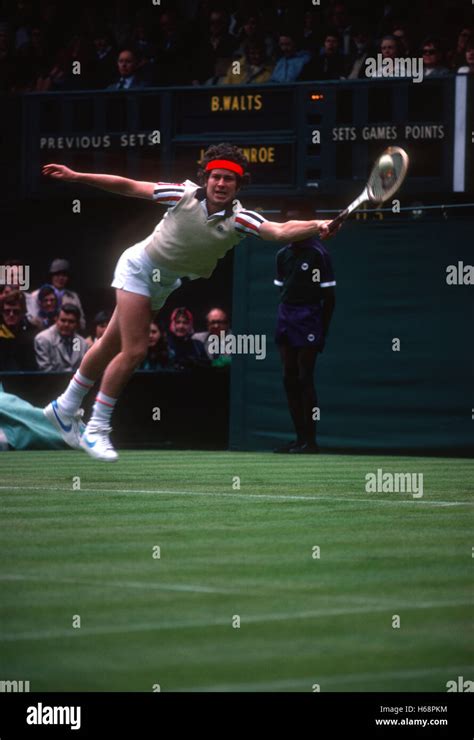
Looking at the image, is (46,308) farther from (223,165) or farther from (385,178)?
(385,178)

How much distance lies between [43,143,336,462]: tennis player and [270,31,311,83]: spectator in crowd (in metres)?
7.18

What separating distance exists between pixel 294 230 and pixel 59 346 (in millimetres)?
7379

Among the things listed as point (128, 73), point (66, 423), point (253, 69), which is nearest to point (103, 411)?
point (66, 423)

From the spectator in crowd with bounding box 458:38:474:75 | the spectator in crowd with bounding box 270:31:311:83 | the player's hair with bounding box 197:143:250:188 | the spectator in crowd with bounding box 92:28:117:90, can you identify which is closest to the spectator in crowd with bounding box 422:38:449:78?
the spectator in crowd with bounding box 458:38:474:75

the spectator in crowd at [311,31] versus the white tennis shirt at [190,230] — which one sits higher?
the spectator in crowd at [311,31]

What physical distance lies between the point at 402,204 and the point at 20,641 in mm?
12900

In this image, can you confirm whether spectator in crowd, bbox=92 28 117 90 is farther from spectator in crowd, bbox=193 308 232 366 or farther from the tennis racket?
the tennis racket

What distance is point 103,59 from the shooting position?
20.7 m

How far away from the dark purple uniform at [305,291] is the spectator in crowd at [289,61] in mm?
3738

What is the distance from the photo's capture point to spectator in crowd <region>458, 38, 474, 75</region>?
1608 centimetres

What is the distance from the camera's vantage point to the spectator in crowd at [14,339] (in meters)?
17.0

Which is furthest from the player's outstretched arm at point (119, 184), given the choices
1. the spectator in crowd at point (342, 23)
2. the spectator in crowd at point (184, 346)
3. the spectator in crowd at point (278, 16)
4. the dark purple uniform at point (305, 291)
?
the spectator in crowd at point (278, 16)

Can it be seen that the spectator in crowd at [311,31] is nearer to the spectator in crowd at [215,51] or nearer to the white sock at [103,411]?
the spectator in crowd at [215,51]
